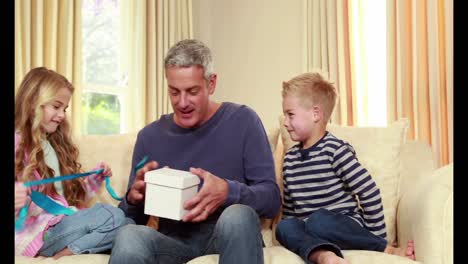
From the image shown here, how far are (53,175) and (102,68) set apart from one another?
1997 mm

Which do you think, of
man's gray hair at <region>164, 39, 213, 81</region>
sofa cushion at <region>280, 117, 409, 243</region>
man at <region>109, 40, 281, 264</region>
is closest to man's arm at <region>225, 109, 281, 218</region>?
man at <region>109, 40, 281, 264</region>

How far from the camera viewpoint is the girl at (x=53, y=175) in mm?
1650

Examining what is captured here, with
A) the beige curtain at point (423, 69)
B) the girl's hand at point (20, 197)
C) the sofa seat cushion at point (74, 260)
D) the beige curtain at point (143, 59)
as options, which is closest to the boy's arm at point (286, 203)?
the sofa seat cushion at point (74, 260)

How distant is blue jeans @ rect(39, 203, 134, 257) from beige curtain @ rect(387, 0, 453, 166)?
2.10 m

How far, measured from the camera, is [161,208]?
1.53 m

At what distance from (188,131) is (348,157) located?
538mm

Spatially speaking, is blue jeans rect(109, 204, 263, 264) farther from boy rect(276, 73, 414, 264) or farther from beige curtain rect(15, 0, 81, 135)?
beige curtain rect(15, 0, 81, 135)

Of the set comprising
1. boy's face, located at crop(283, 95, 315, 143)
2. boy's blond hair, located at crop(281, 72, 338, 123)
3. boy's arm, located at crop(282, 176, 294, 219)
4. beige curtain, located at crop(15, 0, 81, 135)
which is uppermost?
beige curtain, located at crop(15, 0, 81, 135)

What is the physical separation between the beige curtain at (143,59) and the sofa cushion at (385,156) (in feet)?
7.00

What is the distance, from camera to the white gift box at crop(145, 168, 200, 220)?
1493 mm

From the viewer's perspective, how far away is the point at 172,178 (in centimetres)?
149

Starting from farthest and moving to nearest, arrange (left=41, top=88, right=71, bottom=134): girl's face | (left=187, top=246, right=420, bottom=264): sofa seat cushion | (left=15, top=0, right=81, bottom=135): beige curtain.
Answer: (left=15, top=0, right=81, bottom=135): beige curtain
(left=41, top=88, right=71, bottom=134): girl's face
(left=187, top=246, right=420, bottom=264): sofa seat cushion

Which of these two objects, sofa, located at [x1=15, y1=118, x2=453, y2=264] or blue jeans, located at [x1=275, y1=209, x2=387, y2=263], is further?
blue jeans, located at [x1=275, y1=209, x2=387, y2=263]

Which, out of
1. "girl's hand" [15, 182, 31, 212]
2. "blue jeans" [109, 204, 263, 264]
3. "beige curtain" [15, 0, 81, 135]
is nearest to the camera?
"girl's hand" [15, 182, 31, 212]
